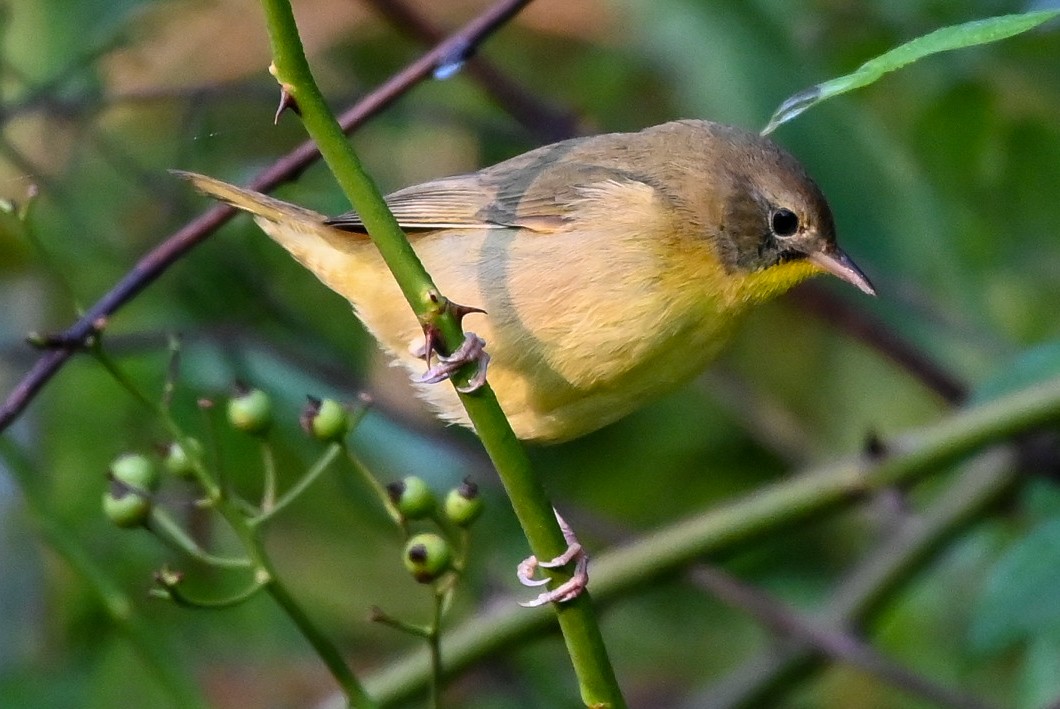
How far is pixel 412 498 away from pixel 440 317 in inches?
25.8

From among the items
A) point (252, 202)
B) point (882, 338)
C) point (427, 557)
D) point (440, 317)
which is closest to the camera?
point (440, 317)

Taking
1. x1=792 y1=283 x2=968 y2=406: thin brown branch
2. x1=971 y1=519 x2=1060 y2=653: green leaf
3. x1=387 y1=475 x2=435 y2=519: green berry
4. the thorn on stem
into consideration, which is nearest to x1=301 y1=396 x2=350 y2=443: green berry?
x1=387 y1=475 x2=435 y2=519: green berry

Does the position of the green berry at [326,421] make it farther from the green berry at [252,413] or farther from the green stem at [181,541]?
the green stem at [181,541]

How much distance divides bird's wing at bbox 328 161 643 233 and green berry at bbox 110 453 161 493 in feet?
3.64

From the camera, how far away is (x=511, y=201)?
11.1ft

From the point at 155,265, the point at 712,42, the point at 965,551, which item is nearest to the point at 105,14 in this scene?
the point at 155,265

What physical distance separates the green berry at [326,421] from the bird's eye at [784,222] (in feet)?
4.08

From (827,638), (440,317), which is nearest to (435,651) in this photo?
(440,317)

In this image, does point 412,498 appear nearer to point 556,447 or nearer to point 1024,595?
point 1024,595

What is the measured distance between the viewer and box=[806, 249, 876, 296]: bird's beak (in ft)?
10.2

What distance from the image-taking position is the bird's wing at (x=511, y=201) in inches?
132

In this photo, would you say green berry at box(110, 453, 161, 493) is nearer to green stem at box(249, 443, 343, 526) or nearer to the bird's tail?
green stem at box(249, 443, 343, 526)

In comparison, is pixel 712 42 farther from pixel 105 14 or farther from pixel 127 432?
pixel 127 432

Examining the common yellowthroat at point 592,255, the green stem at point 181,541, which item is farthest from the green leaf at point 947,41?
the common yellowthroat at point 592,255
